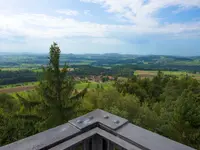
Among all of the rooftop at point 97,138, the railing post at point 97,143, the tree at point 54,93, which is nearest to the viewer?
the rooftop at point 97,138

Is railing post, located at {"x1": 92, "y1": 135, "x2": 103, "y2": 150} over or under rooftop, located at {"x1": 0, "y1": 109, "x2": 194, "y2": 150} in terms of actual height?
under

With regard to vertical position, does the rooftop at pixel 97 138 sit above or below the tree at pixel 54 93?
above

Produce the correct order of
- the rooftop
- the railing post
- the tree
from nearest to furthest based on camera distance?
→ the rooftop, the railing post, the tree

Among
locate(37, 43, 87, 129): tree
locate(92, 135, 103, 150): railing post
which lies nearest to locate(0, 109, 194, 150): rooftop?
locate(92, 135, 103, 150): railing post

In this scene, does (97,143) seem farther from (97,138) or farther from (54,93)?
(54,93)

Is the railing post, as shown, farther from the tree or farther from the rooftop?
the tree

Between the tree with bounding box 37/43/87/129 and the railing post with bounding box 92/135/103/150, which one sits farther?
the tree with bounding box 37/43/87/129

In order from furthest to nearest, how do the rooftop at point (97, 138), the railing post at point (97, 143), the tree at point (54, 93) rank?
the tree at point (54, 93), the railing post at point (97, 143), the rooftop at point (97, 138)

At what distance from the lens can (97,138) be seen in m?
1.87

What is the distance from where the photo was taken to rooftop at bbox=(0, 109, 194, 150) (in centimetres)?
151

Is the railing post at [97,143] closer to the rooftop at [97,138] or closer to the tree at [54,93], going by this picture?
the rooftop at [97,138]

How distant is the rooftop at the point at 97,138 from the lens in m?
1.51

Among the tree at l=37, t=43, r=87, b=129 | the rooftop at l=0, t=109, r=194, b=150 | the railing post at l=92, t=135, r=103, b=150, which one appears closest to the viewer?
the rooftop at l=0, t=109, r=194, b=150

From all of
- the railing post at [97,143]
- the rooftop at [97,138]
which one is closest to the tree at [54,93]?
the rooftop at [97,138]
